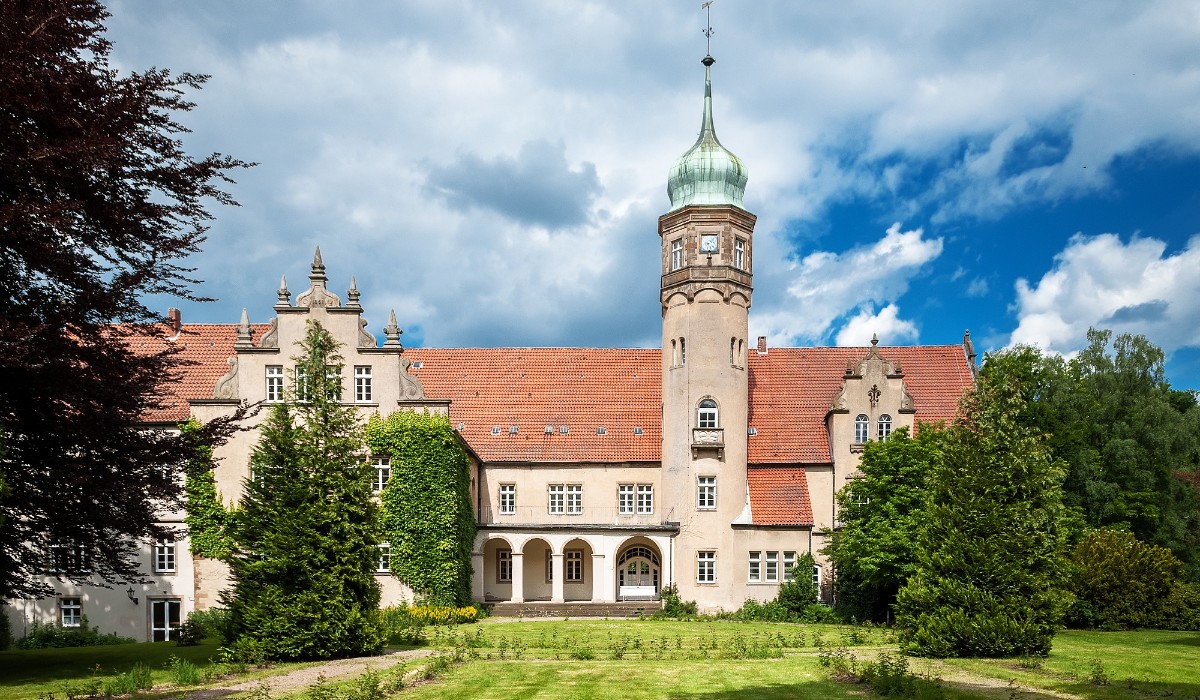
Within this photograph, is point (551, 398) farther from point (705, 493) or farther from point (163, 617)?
point (163, 617)

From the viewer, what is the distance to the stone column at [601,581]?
38.5 metres

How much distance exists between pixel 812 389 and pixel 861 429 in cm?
385

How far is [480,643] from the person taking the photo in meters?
23.1

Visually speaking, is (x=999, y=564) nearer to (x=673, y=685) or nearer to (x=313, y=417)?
(x=673, y=685)

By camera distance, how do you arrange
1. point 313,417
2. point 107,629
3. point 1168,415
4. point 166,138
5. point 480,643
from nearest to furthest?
1. point 166,138
2. point 313,417
3. point 480,643
4. point 107,629
5. point 1168,415

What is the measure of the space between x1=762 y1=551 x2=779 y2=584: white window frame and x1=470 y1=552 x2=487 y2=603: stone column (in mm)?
11225

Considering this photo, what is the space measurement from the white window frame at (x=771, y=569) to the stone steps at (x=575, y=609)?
4.38 metres

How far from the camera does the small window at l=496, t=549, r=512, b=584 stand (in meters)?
41.2

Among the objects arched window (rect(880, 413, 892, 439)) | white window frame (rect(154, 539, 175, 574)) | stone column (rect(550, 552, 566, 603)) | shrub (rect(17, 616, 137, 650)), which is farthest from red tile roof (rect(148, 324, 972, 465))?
shrub (rect(17, 616, 137, 650))

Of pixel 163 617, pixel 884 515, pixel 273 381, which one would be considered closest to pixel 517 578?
pixel 273 381

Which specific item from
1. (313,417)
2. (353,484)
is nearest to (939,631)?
(353,484)

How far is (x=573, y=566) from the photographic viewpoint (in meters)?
42.0

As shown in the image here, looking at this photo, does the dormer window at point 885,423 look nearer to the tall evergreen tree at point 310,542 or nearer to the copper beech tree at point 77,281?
the tall evergreen tree at point 310,542

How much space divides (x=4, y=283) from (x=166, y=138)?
3.89m
